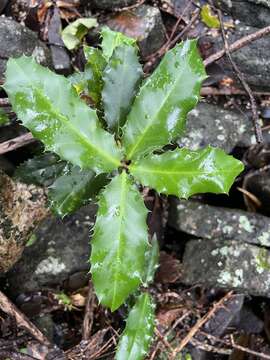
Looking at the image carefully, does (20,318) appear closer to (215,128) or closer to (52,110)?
(52,110)

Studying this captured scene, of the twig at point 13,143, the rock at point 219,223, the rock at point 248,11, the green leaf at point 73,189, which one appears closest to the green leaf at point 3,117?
the twig at point 13,143

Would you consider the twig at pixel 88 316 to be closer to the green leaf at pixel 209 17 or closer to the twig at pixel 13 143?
the twig at pixel 13 143

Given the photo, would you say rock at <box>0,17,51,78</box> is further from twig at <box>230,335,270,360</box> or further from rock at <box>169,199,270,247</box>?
twig at <box>230,335,270,360</box>

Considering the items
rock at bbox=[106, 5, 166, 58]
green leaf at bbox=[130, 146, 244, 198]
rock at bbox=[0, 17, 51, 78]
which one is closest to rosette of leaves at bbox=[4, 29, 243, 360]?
green leaf at bbox=[130, 146, 244, 198]

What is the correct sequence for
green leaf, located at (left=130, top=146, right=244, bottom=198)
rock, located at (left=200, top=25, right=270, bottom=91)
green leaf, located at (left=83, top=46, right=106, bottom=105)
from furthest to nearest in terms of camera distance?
rock, located at (left=200, top=25, right=270, bottom=91) < green leaf, located at (left=83, top=46, right=106, bottom=105) < green leaf, located at (left=130, top=146, right=244, bottom=198)

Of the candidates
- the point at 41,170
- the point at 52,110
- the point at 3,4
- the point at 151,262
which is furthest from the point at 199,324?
the point at 3,4

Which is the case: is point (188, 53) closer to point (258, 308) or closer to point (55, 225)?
point (55, 225)

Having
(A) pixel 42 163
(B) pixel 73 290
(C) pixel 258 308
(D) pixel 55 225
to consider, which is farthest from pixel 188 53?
(C) pixel 258 308
